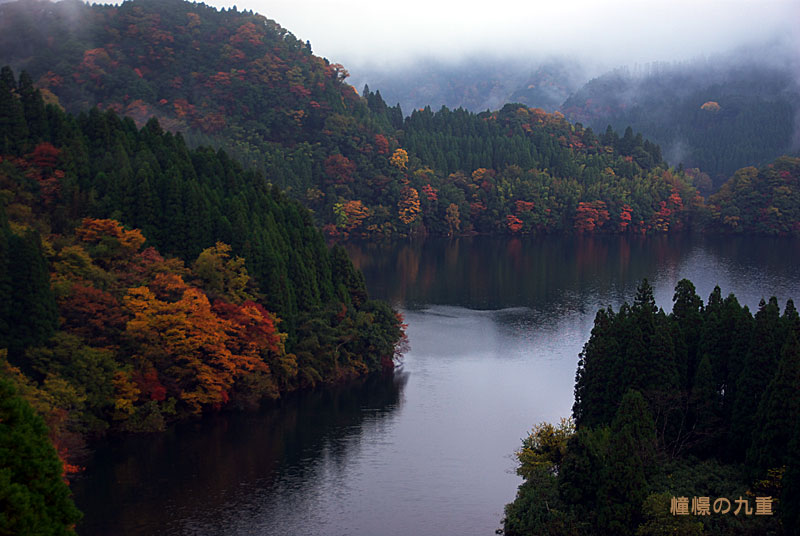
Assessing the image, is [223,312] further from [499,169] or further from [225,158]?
[499,169]

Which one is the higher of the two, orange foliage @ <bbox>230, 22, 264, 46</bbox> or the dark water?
orange foliage @ <bbox>230, 22, 264, 46</bbox>

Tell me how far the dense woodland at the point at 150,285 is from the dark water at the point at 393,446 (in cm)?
214

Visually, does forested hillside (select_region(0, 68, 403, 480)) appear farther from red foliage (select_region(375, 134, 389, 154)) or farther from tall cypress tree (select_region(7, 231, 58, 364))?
red foliage (select_region(375, 134, 389, 154))

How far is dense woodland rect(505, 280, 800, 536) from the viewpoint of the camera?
Answer: 1064 inches

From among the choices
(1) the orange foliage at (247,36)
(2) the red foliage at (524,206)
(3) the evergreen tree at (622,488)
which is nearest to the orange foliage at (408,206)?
(2) the red foliage at (524,206)

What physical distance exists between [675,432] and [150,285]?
89.1 feet

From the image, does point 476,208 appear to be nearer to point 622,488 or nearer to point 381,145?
point 381,145

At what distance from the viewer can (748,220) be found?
125562 mm

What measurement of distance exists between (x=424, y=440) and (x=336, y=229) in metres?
73.9

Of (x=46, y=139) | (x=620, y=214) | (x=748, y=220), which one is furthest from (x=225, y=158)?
(x=748, y=220)

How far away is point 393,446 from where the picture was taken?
40156mm

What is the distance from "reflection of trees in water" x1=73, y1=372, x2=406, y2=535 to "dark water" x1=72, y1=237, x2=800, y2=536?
0.09 metres

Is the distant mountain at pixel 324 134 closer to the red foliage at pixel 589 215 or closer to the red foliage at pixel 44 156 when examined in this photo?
the red foliage at pixel 589 215

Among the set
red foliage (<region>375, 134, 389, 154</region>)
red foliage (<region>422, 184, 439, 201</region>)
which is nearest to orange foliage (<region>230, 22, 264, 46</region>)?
red foliage (<region>375, 134, 389, 154</region>)
